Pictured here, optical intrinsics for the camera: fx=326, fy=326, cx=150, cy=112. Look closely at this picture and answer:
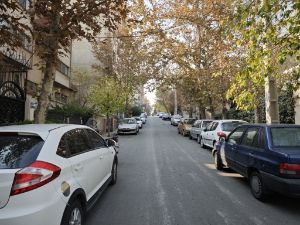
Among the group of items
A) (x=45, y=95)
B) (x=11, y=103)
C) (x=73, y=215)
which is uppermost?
(x=45, y=95)

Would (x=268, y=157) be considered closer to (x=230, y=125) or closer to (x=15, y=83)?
(x=230, y=125)

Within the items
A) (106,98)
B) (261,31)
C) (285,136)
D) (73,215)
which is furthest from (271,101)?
(106,98)

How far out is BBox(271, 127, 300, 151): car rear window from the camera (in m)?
6.55

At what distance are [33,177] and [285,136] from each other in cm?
516

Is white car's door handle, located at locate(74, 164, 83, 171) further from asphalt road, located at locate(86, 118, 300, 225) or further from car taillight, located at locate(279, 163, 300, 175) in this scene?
car taillight, located at locate(279, 163, 300, 175)

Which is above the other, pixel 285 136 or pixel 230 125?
pixel 230 125

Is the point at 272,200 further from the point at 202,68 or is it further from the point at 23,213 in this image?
the point at 202,68

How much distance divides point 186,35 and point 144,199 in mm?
23517

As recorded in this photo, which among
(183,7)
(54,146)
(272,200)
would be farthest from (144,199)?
(183,7)

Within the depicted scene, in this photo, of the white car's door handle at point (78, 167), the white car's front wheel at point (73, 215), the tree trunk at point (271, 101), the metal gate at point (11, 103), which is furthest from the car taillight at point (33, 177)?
the tree trunk at point (271, 101)

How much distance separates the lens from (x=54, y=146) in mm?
4258

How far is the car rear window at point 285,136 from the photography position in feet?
21.5

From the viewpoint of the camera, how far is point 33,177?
12.0ft

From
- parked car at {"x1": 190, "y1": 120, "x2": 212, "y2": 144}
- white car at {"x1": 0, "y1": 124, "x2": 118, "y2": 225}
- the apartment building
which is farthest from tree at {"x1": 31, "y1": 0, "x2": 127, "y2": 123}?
parked car at {"x1": 190, "y1": 120, "x2": 212, "y2": 144}
